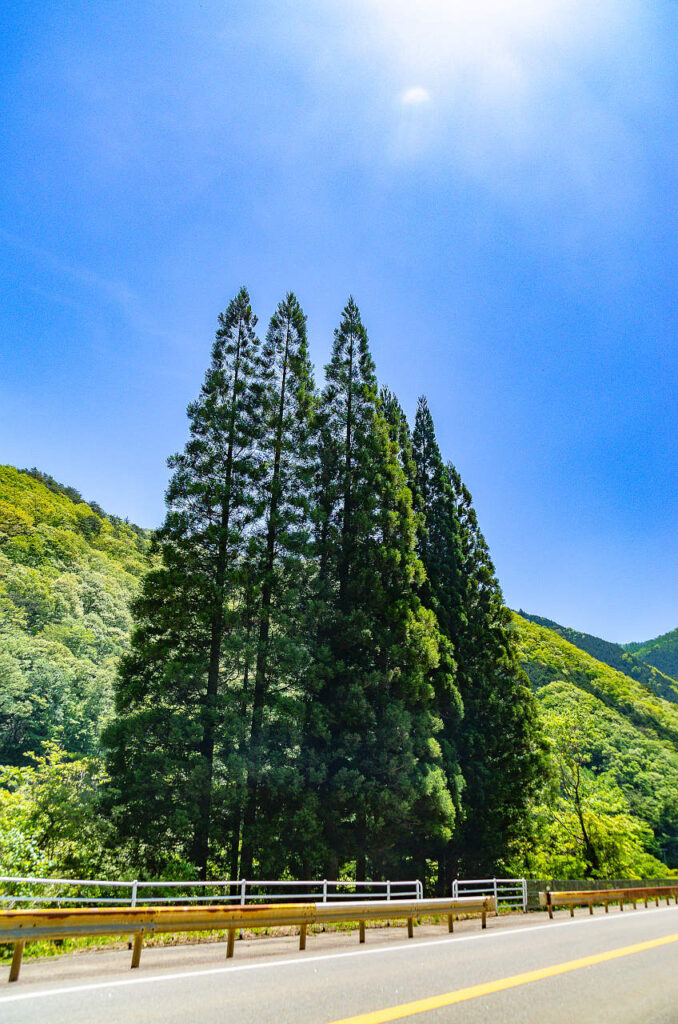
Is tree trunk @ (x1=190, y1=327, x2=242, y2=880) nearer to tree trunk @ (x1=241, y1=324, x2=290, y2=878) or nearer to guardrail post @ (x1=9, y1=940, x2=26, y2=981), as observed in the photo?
tree trunk @ (x1=241, y1=324, x2=290, y2=878)

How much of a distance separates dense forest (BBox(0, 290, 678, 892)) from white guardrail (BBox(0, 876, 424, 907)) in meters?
0.56

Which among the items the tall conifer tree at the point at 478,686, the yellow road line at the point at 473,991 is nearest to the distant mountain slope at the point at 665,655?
the tall conifer tree at the point at 478,686

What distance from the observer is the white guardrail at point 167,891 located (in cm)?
728

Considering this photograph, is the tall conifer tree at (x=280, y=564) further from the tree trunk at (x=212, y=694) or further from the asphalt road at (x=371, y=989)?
the asphalt road at (x=371, y=989)

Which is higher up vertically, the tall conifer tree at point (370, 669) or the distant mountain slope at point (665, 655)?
the distant mountain slope at point (665, 655)

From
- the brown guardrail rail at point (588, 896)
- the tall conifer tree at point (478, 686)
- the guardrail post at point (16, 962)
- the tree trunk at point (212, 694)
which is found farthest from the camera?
the tall conifer tree at point (478, 686)

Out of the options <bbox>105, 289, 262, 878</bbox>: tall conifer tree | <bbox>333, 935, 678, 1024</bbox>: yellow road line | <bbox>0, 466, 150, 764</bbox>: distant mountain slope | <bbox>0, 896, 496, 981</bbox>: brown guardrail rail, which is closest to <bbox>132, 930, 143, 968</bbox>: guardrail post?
<bbox>0, 896, 496, 981</bbox>: brown guardrail rail

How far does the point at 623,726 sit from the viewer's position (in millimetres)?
68062

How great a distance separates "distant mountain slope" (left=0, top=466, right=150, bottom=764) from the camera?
55750 millimetres

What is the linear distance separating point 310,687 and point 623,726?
65.6 meters

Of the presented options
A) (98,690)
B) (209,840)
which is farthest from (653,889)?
(98,690)

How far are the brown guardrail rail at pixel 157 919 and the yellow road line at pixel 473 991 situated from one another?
107 inches

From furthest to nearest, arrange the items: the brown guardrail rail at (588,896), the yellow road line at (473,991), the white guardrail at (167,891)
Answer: the brown guardrail rail at (588,896) → the white guardrail at (167,891) → the yellow road line at (473,991)

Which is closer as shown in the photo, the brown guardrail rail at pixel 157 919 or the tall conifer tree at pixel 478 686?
the brown guardrail rail at pixel 157 919
